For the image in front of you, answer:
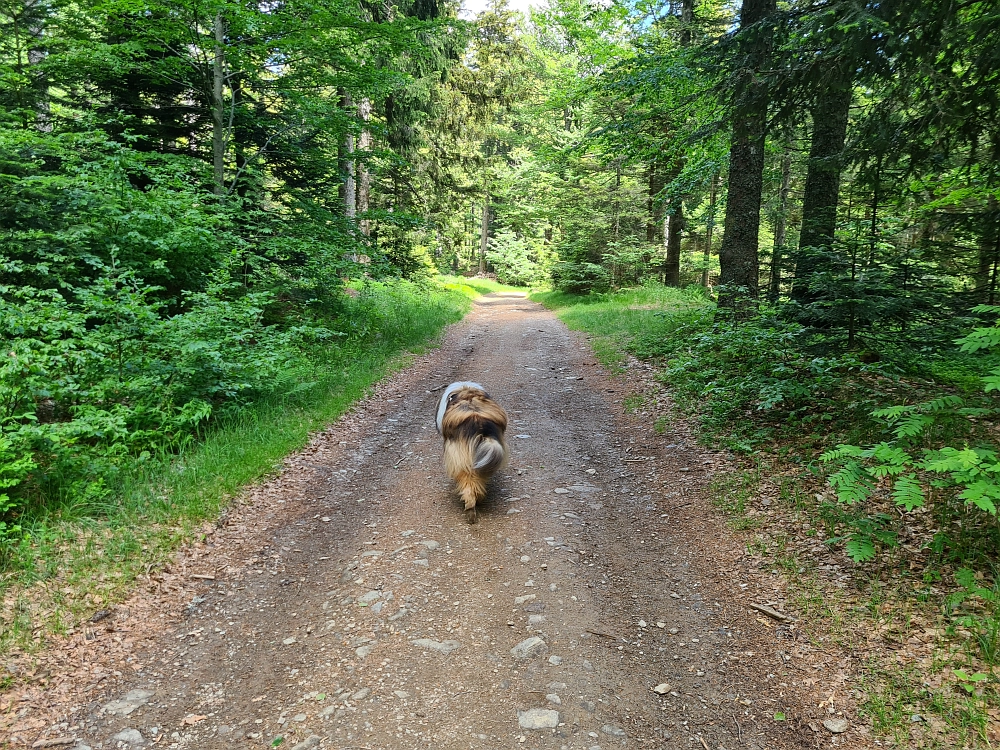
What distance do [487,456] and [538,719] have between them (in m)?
2.26

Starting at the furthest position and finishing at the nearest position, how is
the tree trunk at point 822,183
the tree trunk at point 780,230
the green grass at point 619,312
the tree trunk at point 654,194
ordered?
the tree trunk at point 654,194 < the green grass at point 619,312 < the tree trunk at point 780,230 < the tree trunk at point 822,183

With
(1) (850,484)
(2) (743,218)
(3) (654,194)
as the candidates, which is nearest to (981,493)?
(1) (850,484)

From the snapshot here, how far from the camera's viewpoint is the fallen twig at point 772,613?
3.15 meters

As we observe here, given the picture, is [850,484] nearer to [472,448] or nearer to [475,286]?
[472,448]

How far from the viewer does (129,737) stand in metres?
2.52

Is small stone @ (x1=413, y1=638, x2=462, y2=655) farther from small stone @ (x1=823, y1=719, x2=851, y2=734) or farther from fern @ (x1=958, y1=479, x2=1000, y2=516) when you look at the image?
fern @ (x1=958, y1=479, x2=1000, y2=516)

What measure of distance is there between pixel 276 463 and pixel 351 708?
3.37m

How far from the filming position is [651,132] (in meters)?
13.9

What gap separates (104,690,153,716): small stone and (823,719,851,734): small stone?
11.7 feet

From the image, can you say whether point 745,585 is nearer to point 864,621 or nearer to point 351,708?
point 864,621

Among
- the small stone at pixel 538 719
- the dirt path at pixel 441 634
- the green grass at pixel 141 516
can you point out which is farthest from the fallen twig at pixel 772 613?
the green grass at pixel 141 516

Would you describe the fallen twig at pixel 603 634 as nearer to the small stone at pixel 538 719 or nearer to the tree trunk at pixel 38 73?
the small stone at pixel 538 719

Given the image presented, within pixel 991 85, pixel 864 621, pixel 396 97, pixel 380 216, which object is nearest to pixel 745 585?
pixel 864 621

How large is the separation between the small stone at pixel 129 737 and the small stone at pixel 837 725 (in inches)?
135
